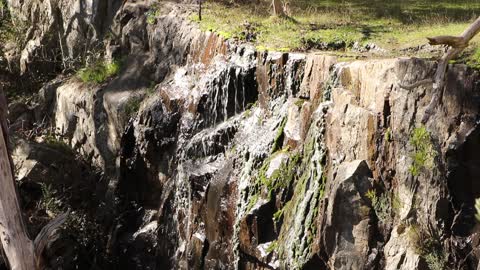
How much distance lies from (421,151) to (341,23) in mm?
5141

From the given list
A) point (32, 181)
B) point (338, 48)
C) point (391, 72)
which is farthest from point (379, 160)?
point (32, 181)

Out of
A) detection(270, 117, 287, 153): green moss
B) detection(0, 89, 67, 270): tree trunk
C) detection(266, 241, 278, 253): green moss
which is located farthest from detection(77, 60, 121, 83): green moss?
detection(266, 241, 278, 253): green moss

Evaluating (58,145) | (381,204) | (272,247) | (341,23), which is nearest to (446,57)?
(381,204)

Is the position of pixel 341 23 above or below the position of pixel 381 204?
above

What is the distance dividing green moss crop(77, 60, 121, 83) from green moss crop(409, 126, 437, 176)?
7.87m

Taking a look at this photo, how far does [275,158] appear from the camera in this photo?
841cm

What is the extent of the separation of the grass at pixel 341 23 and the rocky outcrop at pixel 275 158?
61 cm

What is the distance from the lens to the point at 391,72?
7094 mm

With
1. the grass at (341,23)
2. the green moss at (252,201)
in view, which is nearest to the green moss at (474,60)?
the grass at (341,23)

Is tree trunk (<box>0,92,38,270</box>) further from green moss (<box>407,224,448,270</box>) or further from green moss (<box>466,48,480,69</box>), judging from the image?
green moss (<box>466,48,480,69</box>)

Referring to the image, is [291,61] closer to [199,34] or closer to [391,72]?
[391,72]

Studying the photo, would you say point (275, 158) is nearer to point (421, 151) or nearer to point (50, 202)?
point (421, 151)

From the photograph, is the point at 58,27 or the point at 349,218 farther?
the point at 58,27

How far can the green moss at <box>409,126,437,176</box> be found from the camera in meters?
6.63
